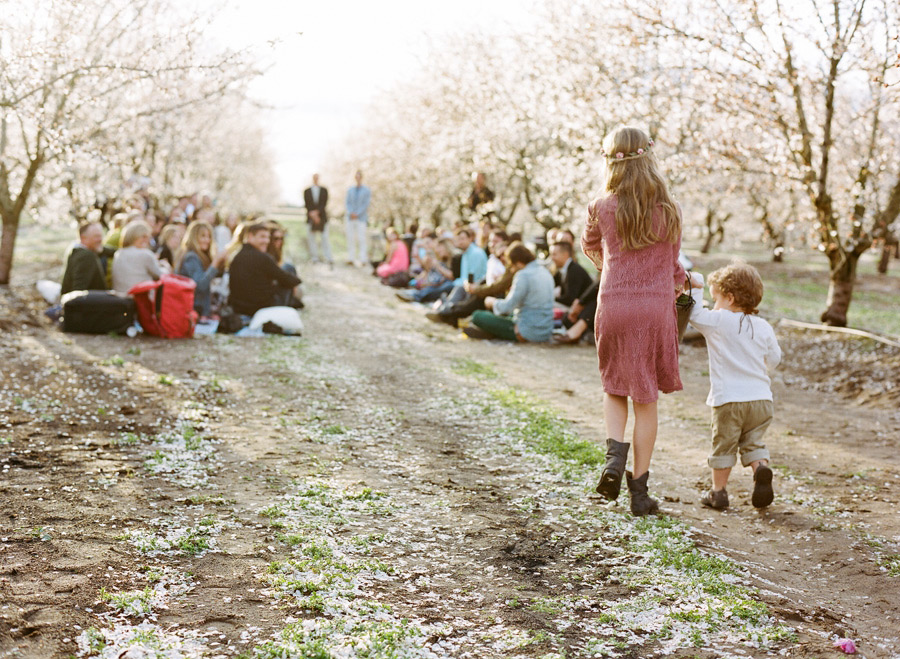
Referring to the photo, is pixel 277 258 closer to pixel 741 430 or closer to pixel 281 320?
pixel 281 320

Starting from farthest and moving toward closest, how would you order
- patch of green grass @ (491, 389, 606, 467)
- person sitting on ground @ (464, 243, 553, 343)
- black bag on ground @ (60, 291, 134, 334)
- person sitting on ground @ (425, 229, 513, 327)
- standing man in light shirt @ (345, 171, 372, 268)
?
standing man in light shirt @ (345, 171, 372, 268) < person sitting on ground @ (425, 229, 513, 327) < person sitting on ground @ (464, 243, 553, 343) < black bag on ground @ (60, 291, 134, 334) < patch of green grass @ (491, 389, 606, 467)

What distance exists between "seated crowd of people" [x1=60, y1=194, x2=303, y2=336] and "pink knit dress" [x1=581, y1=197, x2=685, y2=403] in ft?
24.8

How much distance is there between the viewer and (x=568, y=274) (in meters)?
12.3

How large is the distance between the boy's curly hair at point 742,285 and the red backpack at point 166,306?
7116 mm

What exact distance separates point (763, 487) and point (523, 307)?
6649 millimetres

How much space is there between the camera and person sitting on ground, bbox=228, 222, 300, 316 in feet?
38.6

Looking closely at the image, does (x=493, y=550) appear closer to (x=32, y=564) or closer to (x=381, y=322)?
(x=32, y=564)

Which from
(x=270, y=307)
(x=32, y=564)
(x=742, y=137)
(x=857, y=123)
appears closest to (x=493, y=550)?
(x=32, y=564)

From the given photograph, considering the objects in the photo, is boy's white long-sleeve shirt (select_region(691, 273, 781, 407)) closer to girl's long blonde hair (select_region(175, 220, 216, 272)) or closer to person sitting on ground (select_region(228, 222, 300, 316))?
→ person sitting on ground (select_region(228, 222, 300, 316))

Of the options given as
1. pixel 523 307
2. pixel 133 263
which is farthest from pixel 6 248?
pixel 523 307

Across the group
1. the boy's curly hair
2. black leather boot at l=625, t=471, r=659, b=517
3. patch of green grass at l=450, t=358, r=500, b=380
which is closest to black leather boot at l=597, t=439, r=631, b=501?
black leather boot at l=625, t=471, r=659, b=517

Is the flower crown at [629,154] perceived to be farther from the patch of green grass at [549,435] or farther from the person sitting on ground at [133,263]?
the person sitting on ground at [133,263]

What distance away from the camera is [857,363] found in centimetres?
1002

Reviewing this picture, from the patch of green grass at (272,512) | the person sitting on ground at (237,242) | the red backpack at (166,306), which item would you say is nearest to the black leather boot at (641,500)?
the patch of green grass at (272,512)
